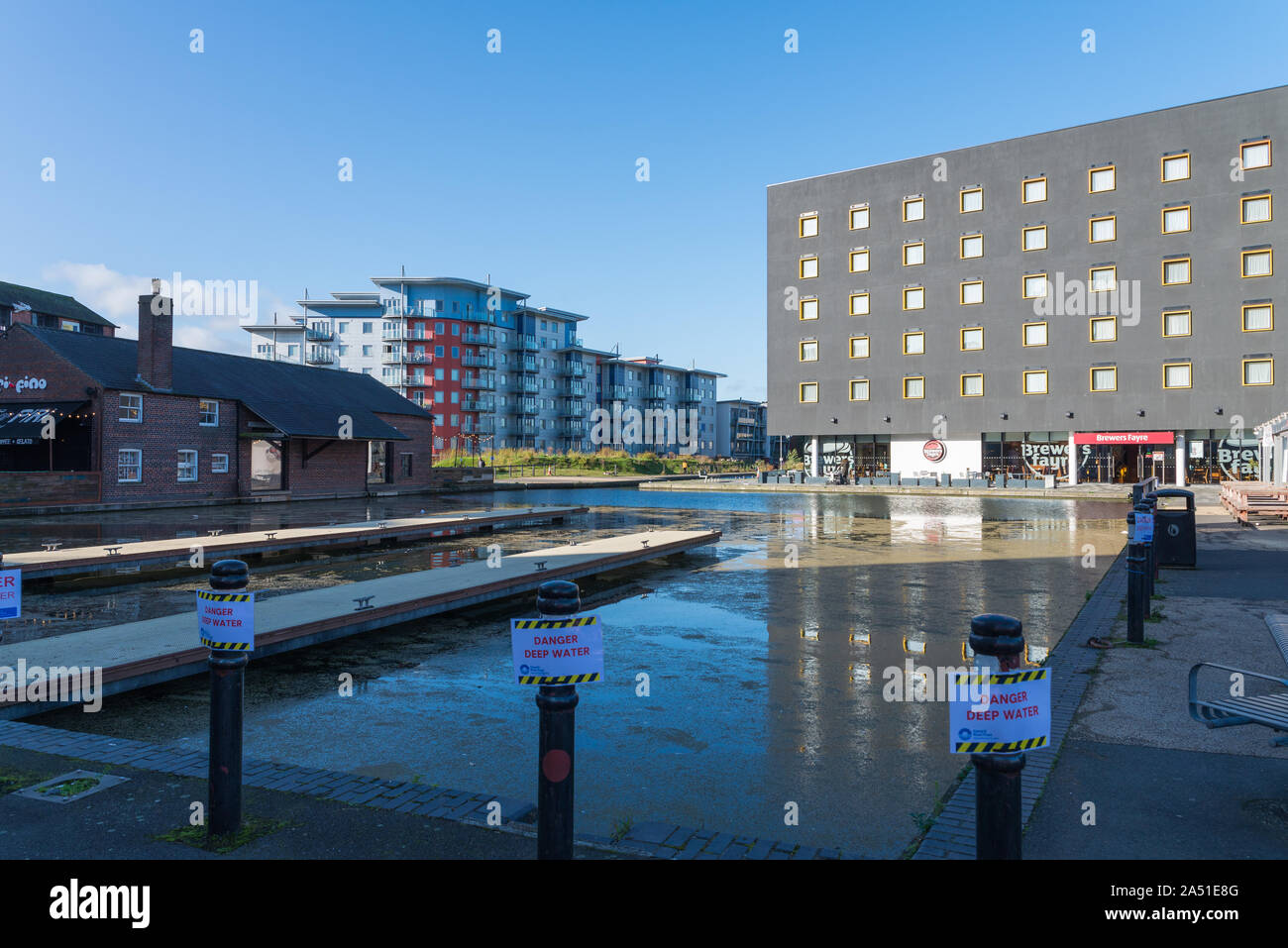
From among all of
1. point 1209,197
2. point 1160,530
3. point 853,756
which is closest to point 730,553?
point 1160,530

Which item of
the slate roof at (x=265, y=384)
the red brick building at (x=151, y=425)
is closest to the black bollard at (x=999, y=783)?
the red brick building at (x=151, y=425)

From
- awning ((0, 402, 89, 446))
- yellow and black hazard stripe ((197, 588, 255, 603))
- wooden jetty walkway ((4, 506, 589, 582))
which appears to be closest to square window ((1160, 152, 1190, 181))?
wooden jetty walkway ((4, 506, 589, 582))

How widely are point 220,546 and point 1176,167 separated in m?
49.2

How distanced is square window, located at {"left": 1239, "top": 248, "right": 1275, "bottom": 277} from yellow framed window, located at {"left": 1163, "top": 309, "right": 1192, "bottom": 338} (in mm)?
3212

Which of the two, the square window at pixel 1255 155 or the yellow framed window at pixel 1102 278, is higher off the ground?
the square window at pixel 1255 155

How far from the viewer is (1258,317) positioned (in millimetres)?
42438

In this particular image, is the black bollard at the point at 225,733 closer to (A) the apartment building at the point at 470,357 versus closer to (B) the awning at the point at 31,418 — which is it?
(B) the awning at the point at 31,418

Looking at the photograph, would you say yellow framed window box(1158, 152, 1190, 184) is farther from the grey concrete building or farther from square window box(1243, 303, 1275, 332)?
square window box(1243, 303, 1275, 332)

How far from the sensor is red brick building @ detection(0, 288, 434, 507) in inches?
1233

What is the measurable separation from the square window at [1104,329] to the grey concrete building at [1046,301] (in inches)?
3.0

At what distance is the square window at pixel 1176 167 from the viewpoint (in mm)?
43688

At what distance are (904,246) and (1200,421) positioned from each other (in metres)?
18.7

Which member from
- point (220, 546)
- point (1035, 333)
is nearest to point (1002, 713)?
point (220, 546)
